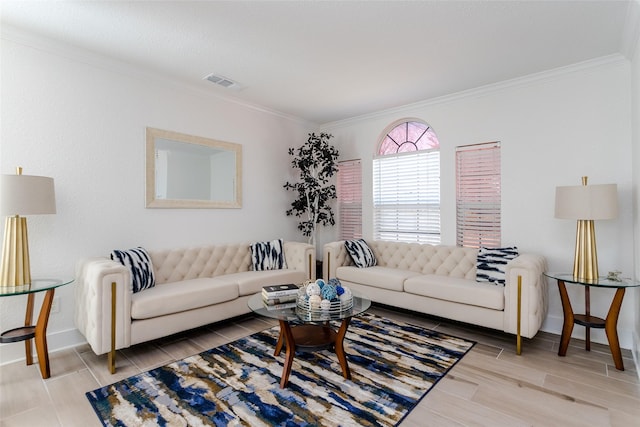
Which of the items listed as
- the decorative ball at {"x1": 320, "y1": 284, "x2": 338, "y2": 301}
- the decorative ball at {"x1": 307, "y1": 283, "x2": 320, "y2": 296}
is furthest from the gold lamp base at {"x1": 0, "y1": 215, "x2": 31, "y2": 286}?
the decorative ball at {"x1": 320, "y1": 284, "x2": 338, "y2": 301}

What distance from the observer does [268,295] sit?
261 cm

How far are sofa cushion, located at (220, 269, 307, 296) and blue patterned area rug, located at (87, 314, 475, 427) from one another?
61 centimetres

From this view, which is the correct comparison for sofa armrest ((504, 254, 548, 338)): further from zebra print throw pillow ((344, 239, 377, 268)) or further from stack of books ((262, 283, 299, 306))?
stack of books ((262, 283, 299, 306))

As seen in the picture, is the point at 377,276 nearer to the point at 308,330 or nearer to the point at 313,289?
the point at 308,330

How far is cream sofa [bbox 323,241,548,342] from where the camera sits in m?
2.82

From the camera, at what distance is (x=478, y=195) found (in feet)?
12.9

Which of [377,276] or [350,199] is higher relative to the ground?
[350,199]

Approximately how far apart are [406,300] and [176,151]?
3070 mm

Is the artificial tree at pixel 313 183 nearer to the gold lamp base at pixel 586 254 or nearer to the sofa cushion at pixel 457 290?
the sofa cushion at pixel 457 290

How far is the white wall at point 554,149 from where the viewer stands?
3051 mm

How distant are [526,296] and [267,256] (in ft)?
9.14

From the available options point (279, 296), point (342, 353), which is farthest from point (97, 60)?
point (342, 353)

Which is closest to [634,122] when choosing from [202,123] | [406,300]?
[406,300]

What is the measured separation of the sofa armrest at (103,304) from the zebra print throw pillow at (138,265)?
11.2 inches
